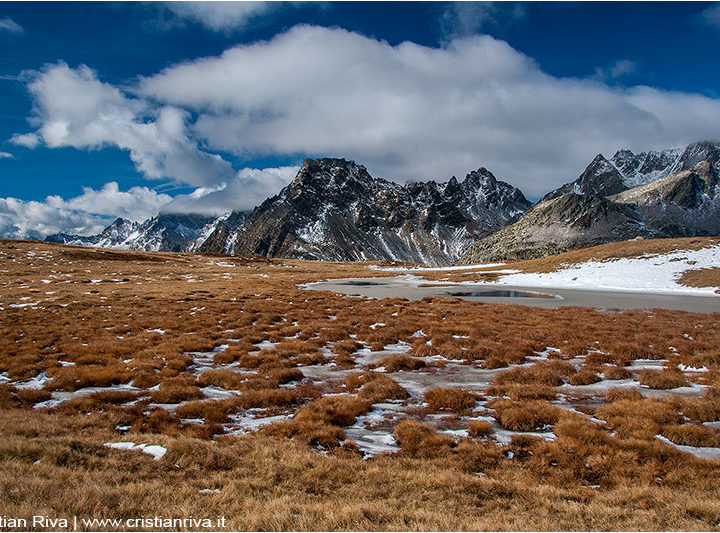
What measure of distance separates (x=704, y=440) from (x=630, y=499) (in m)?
4.75

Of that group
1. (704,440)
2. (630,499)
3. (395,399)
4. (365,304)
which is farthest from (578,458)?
(365,304)

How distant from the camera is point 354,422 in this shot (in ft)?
37.4

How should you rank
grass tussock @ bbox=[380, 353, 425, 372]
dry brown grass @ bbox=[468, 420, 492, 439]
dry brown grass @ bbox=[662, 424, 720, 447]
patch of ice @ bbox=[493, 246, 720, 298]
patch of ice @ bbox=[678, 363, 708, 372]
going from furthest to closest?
patch of ice @ bbox=[493, 246, 720, 298]
grass tussock @ bbox=[380, 353, 425, 372]
patch of ice @ bbox=[678, 363, 708, 372]
dry brown grass @ bbox=[468, 420, 492, 439]
dry brown grass @ bbox=[662, 424, 720, 447]

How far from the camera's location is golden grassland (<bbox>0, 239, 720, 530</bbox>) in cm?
620

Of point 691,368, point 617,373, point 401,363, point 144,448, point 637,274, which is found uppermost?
point 637,274

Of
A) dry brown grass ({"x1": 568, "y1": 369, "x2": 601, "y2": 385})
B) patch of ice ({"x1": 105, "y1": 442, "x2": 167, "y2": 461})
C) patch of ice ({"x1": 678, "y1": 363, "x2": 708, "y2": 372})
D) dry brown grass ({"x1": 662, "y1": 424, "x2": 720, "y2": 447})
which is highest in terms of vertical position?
patch of ice ({"x1": 105, "y1": 442, "x2": 167, "y2": 461})

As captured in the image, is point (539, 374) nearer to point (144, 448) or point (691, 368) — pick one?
point (691, 368)

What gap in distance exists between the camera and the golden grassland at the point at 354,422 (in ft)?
20.4

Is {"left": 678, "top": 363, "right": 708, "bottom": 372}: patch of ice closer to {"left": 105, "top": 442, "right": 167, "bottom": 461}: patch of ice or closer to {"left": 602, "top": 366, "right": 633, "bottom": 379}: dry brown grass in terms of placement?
{"left": 602, "top": 366, "right": 633, "bottom": 379}: dry brown grass

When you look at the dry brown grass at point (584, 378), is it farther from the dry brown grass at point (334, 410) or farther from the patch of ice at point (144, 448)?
the patch of ice at point (144, 448)

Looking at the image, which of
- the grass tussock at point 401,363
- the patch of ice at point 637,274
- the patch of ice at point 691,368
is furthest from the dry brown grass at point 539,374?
the patch of ice at point 637,274

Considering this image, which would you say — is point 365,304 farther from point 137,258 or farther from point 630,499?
point 137,258

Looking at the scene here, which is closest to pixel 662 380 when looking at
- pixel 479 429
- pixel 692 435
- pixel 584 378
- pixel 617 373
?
pixel 617 373

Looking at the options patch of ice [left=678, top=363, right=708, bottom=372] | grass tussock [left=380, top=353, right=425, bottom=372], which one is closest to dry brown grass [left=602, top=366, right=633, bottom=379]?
patch of ice [left=678, top=363, right=708, bottom=372]
